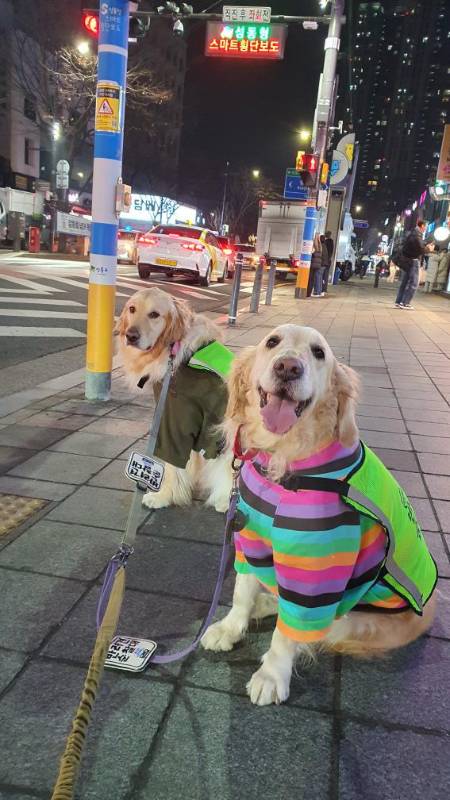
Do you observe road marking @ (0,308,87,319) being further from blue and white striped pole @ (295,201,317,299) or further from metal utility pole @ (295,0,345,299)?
metal utility pole @ (295,0,345,299)

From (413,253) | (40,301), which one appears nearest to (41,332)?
(40,301)

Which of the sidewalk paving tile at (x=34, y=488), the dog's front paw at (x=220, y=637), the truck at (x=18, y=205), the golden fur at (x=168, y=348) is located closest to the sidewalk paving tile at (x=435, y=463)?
the golden fur at (x=168, y=348)

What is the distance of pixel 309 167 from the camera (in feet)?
52.7

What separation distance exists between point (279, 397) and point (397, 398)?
483 centimetres

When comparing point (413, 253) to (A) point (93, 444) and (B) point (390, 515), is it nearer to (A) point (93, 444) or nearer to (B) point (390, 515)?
(A) point (93, 444)

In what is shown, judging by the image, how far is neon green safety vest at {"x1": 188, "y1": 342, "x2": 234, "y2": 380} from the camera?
3.24m

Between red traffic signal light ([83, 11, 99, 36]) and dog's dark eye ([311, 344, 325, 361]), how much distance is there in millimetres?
6960

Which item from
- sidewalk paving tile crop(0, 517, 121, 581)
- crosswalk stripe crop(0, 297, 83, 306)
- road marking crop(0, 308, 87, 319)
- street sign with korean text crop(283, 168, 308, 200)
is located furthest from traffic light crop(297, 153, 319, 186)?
sidewalk paving tile crop(0, 517, 121, 581)

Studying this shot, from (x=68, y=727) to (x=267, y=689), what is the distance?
666 millimetres

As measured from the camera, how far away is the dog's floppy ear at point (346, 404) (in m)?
1.97

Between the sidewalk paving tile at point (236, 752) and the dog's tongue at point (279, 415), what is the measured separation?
96 cm

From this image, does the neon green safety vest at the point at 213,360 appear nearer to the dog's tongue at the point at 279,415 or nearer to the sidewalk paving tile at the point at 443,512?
the dog's tongue at the point at 279,415

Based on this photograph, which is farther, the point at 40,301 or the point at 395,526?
the point at 40,301

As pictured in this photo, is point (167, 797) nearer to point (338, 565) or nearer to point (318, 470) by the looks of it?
point (338, 565)
